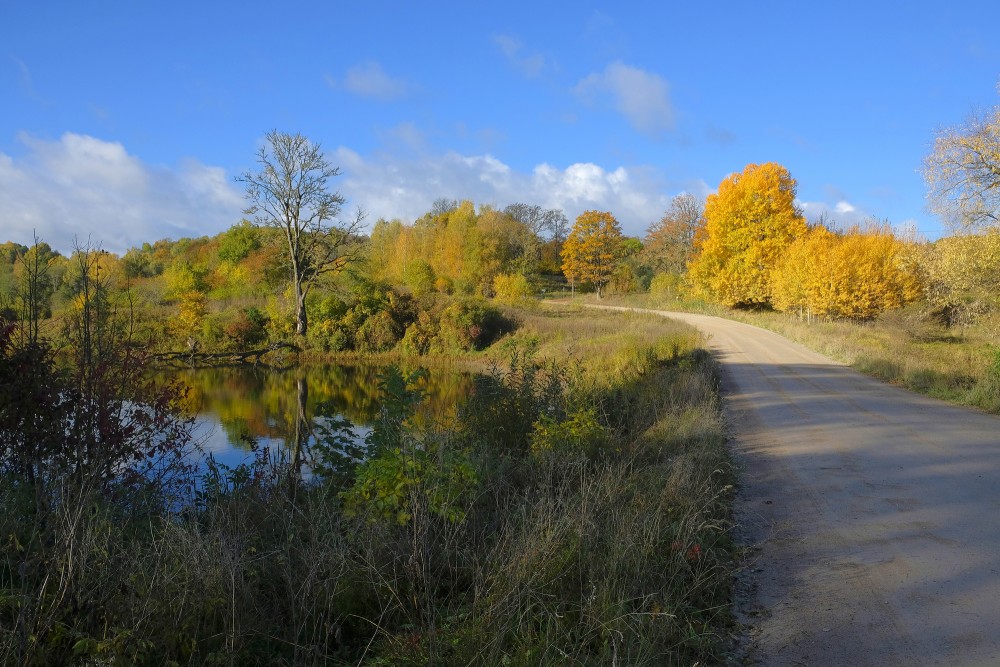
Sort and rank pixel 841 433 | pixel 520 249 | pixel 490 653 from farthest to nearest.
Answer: pixel 520 249
pixel 841 433
pixel 490 653

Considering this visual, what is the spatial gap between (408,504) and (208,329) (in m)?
30.0

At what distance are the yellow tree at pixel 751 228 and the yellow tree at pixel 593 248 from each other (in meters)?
24.2

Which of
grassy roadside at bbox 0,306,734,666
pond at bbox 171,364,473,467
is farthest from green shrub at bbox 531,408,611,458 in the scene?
pond at bbox 171,364,473,467

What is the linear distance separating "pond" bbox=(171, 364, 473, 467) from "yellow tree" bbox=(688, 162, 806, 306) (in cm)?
2735

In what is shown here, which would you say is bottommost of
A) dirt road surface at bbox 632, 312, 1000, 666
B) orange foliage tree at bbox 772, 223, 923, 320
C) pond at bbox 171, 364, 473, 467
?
pond at bbox 171, 364, 473, 467

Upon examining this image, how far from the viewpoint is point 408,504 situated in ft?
17.6

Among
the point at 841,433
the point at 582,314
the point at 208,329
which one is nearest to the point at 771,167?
the point at 582,314

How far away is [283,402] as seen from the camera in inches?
840

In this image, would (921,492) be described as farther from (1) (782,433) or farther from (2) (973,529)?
(1) (782,433)

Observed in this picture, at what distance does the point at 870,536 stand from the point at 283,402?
18.5 metres

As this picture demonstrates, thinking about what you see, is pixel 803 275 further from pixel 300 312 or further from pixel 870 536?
pixel 870 536

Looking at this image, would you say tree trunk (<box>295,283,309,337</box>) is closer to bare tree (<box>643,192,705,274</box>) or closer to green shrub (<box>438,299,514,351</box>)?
green shrub (<box>438,299,514,351</box>)

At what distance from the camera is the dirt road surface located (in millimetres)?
4242

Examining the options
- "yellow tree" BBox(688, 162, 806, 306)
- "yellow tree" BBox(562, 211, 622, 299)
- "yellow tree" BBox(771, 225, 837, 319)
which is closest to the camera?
"yellow tree" BBox(771, 225, 837, 319)
